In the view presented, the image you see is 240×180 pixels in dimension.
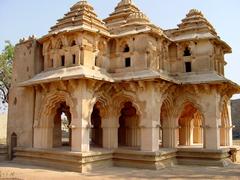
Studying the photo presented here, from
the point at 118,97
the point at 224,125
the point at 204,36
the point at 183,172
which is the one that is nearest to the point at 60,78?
the point at 118,97

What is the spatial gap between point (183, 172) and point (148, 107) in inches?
133

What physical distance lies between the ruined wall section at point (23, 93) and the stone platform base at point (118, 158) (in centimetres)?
106

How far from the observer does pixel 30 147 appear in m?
15.7

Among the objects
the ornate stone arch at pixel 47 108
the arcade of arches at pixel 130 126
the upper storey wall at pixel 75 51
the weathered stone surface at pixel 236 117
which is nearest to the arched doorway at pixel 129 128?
the arcade of arches at pixel 130 126

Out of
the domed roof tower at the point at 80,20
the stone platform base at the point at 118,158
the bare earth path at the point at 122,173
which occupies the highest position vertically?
the domed roof tower at the point at 80,20

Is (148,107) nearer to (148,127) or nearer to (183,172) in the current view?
(148,127)

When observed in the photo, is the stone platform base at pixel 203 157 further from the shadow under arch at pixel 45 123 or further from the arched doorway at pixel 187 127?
the shadow under arch at pixel 45 123

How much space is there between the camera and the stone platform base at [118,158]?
13.3 m

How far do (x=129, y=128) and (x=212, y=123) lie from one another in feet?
16.3

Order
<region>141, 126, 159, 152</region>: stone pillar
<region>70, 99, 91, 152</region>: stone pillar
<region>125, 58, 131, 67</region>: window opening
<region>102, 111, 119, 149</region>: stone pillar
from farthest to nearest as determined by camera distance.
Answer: <region>125, 58, 131, 67</region>: window opening → <region>102, 111, 119, 149</region>: stone pillar → <region>141, 126, 159, 152</region>: stone pillar → <region>70, 99, 91, 152</region>: stone pillar

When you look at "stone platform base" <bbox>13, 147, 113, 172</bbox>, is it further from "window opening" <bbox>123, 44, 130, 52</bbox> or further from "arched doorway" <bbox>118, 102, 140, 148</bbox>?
"window opening" <bbox>123, 44, 130, 52</bbox>

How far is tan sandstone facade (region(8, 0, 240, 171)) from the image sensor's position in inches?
556

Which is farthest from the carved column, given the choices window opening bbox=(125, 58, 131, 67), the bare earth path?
window opening bbox=(125, 58, 131, 67)

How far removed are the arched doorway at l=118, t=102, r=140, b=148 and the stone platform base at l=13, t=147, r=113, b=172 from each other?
3.25m
